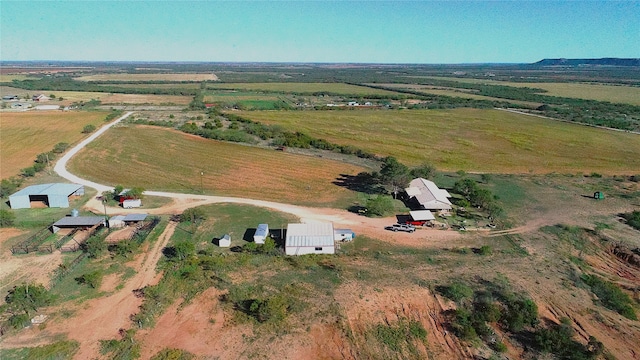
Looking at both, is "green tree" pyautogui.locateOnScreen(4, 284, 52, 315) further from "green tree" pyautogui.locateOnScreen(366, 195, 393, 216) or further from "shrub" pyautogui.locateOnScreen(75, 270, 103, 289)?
"green tree" pyautogui.locateOnScreen(366, 195, 393, 216)

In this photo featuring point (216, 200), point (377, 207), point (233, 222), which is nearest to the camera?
point (233, 222)

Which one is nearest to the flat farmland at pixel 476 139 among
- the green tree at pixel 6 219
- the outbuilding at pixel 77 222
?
the outbuilding at pixel 77 222

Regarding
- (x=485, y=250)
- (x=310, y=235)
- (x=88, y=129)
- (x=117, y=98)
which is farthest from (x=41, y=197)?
(x=117, y=98)

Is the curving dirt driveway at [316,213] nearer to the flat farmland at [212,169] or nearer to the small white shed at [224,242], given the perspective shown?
the flat farmland at [212,169]

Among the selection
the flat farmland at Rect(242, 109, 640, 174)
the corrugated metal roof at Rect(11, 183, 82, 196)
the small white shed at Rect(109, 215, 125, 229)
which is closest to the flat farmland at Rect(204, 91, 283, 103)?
the flat farmland at Rect(242, 109, 640, 174)

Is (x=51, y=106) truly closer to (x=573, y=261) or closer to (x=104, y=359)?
(x=104, y=359)

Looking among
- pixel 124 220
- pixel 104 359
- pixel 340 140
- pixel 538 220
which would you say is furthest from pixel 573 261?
pixel 340 140

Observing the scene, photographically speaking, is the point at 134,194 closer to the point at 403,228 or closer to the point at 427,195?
the point at 403,228
